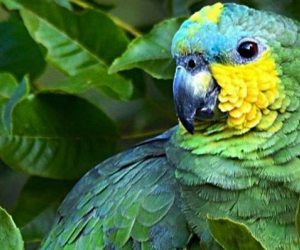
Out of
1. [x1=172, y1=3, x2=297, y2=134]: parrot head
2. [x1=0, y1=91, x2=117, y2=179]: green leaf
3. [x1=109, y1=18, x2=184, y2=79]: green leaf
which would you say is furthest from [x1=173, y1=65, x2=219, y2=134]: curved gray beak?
[x1=0, y1=91, x2=117, y2=179]: green leaf

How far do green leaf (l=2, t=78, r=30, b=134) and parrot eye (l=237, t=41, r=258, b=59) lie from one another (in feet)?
0.97

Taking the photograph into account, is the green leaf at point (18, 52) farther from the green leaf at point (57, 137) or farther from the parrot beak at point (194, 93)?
the parrot beak at point (194, 93)

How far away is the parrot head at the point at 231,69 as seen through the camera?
84 cm

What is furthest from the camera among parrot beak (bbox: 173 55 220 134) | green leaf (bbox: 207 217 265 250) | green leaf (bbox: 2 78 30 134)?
green leaf (bbox: 2 78 30 134)

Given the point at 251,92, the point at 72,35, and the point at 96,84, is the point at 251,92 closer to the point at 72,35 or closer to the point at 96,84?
the point at 96,84

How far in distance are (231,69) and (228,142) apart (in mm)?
95

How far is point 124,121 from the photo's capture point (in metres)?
1.53

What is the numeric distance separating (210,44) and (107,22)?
299 mm

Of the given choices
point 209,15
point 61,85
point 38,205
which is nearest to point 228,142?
point 209,15

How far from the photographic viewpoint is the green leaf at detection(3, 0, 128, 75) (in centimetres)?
107

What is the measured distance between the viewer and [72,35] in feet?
3.64

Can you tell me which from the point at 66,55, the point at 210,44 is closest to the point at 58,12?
the point at 66,55

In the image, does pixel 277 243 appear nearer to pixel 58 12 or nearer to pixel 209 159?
pixel 209 159

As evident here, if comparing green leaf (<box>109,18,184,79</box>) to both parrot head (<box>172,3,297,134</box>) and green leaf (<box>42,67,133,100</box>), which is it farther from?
parrot head (<box>172,3,297,134</box>)
